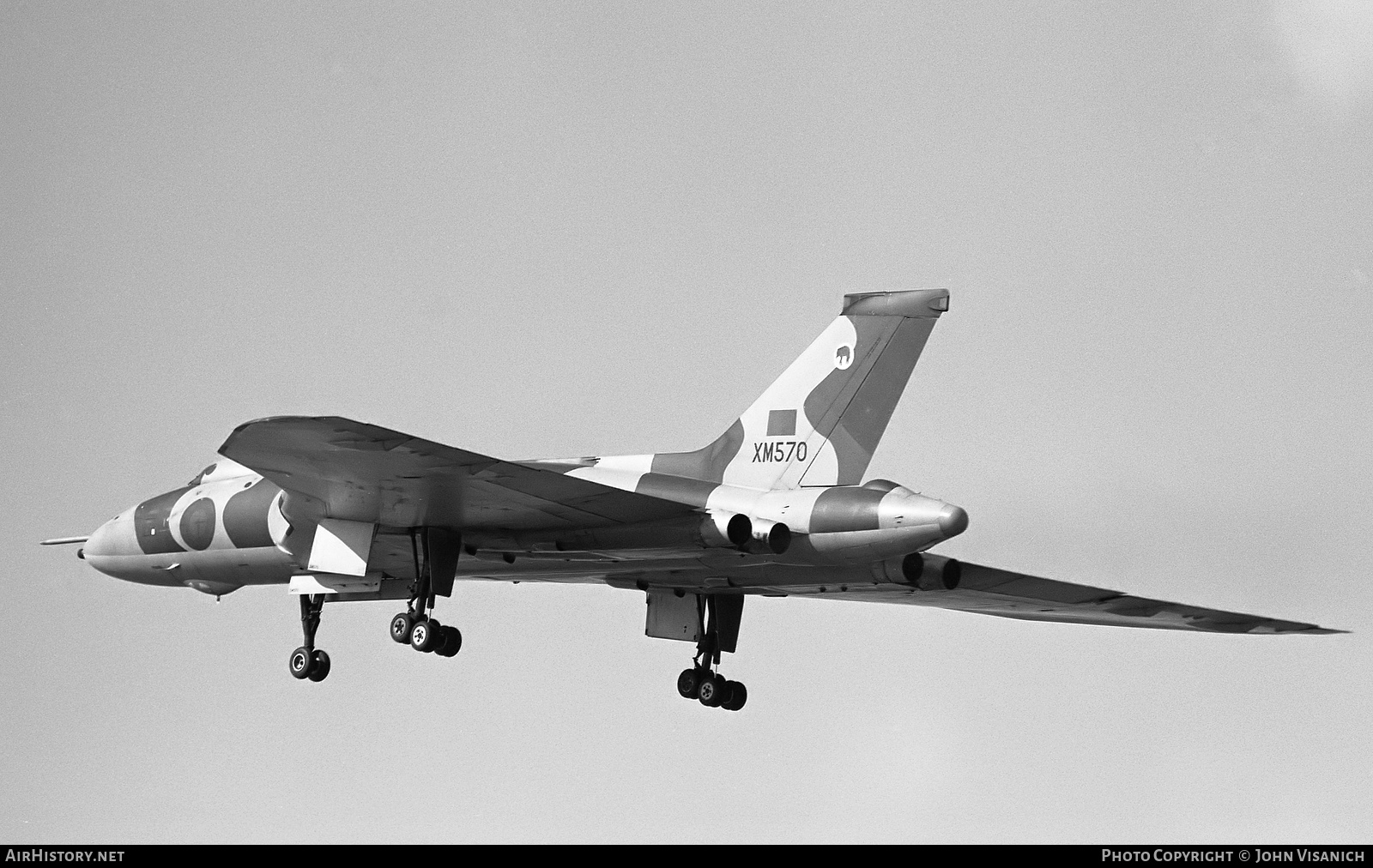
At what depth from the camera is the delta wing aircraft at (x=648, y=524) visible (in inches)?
911

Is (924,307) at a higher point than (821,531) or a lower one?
higher

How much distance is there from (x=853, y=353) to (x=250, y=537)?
9.97 metres

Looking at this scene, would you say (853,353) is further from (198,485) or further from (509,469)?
(198,485)

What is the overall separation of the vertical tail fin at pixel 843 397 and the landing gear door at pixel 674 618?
213 inches

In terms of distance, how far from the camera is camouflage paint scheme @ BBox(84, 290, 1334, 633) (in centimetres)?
2294

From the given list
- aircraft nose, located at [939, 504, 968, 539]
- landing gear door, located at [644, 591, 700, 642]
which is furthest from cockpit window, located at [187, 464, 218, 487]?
aircraft nose, located at [939, 504, 968, 539]

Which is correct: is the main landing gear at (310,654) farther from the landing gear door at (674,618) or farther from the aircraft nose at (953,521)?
the aircraft nose at (953,521)

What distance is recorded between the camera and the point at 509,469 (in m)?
23.2

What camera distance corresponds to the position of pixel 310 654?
29078mm

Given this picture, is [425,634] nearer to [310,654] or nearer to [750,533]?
[310,654]

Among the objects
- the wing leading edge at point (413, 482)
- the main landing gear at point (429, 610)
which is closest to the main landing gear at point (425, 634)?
the main landing gear at point (429, 610)
